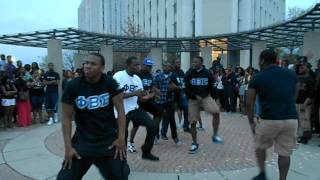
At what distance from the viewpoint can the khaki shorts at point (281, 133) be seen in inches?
217

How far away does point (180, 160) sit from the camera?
7730 millimetres

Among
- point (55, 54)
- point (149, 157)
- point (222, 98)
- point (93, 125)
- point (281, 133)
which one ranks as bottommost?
point (149, 157)

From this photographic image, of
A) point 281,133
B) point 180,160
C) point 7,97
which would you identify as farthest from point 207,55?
point 281,133

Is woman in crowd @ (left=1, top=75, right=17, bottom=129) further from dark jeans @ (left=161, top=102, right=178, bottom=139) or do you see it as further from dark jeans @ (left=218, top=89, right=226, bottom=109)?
dark jeans @ (left=218, top=89, right=226, bottom=109)

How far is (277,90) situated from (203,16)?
43229 mm

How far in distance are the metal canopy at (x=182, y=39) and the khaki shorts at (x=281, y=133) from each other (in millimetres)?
8645

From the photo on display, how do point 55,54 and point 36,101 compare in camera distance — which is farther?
point 55,54

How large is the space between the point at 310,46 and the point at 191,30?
34.8 meters

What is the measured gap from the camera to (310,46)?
15.1 meters

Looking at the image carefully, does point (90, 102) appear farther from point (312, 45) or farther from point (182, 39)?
point (182, 39)

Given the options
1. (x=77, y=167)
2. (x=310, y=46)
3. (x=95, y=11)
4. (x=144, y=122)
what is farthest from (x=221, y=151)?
(x=95, y=11)

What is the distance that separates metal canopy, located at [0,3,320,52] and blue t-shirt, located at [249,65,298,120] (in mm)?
8473

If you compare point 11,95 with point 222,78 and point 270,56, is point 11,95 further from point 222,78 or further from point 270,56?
point 270,56

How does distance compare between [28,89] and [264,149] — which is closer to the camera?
[264,149]
